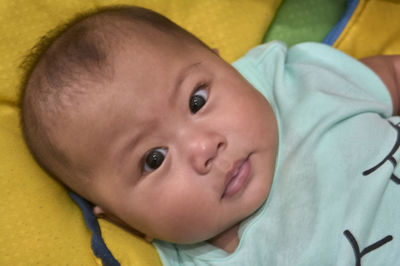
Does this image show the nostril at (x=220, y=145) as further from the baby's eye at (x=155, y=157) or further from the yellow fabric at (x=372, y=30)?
the yellow fabric at (x=372, y=30)

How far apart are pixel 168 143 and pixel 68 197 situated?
1.26 ft

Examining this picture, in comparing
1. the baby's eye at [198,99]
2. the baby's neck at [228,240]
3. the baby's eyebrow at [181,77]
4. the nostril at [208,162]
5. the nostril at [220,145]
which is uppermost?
the baby's eyebrow at [181,77]

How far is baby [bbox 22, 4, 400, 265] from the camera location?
1.06 metres

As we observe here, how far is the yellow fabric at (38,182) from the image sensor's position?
3.82 ft

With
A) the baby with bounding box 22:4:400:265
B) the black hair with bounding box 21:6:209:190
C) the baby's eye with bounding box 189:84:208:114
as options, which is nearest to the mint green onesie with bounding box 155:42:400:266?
the baby with bounding box 22:4:400:265

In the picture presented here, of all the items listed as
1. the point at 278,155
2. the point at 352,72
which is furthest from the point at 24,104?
the point at 352,72

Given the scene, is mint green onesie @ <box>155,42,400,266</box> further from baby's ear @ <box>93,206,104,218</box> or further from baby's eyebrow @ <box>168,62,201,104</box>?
baby's eyebrow @ <box>168,62,201,104</box>

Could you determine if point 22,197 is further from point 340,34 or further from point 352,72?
point 340,34

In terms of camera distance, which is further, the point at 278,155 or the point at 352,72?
the point at 352,72

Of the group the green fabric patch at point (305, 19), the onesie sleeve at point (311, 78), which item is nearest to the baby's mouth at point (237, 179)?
the onesie sleeve at point (311, 78)

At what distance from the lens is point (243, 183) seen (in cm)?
107

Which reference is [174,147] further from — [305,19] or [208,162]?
[305,19]

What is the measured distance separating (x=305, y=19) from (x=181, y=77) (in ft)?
2.17

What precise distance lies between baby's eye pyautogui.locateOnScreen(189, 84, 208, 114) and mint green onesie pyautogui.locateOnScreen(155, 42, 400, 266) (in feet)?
Result: 0.79
